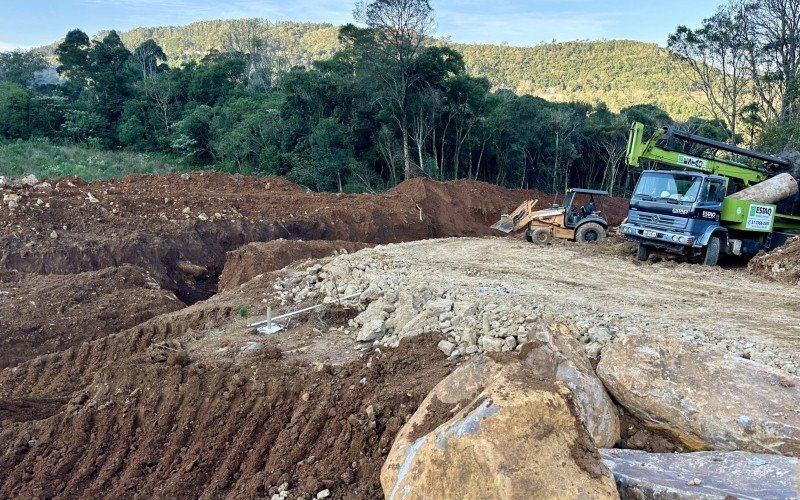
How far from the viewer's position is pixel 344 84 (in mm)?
26906

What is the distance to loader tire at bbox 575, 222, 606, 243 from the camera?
14227 mm

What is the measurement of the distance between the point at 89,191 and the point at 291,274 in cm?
989

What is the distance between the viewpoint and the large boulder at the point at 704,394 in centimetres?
423

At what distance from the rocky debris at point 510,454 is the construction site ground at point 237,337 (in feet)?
3.73

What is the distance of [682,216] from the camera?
11.0 meters

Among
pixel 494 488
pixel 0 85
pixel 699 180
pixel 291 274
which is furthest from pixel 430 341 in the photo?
pixel 0 85

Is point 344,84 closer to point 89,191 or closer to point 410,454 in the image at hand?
point 89,191

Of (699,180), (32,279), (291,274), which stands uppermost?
(699,180)

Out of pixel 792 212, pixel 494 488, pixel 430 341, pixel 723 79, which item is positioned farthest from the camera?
pixel 723 79

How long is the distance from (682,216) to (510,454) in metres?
9.36

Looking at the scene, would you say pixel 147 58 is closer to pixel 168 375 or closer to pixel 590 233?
pixel 590 233

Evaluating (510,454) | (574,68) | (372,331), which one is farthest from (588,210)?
(574,68)

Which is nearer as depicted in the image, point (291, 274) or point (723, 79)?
point (291, 274)

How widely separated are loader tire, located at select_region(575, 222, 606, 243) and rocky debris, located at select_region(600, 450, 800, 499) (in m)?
10.6
